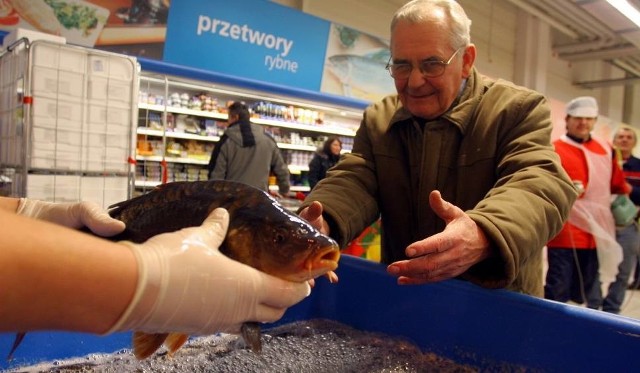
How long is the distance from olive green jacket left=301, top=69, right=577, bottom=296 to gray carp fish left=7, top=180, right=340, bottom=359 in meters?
0.49

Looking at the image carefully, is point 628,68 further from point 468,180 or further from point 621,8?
point 468,180

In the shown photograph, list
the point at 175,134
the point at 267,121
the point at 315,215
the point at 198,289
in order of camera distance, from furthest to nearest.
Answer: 1. the point at 267,121
2. the point at 175,134
3. the point at 315,215
4. the point at 198,289

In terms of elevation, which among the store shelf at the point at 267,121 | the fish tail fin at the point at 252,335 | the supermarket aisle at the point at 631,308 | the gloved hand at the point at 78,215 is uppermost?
the store shelf at the point at 267,121

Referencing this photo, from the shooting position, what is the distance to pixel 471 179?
161cm

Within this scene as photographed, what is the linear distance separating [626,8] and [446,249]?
25.8 ft

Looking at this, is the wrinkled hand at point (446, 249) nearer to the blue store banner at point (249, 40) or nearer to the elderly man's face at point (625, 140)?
the elderly man's face at point (625, 140)

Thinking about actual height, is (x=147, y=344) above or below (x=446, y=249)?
below

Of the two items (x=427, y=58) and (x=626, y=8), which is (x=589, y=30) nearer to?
(x=626, y=8)

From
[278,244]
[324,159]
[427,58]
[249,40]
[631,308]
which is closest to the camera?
[278,244]

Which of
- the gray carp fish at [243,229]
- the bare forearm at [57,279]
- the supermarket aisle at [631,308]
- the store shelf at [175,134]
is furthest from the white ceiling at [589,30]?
the bare forearm at [57,279]

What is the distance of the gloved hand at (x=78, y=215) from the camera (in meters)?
0.99

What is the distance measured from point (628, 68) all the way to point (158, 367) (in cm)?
1502

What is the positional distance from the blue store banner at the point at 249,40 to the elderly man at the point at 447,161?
14.4 feet

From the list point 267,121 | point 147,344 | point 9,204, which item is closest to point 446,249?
point 147,344
